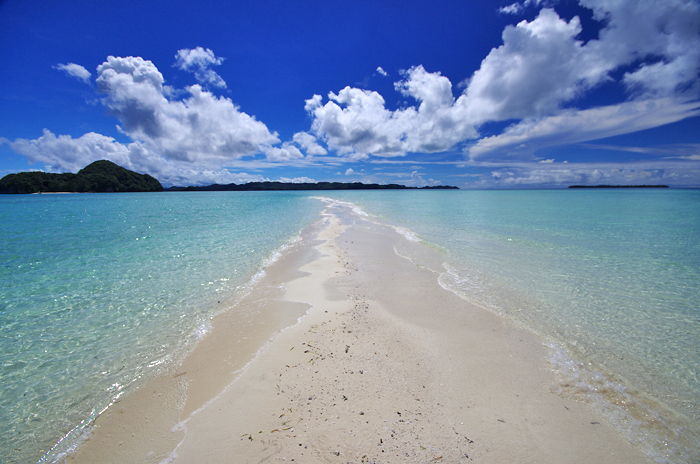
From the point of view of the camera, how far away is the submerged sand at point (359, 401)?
305 cm

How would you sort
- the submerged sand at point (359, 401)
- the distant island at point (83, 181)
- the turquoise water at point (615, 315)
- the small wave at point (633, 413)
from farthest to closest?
1. the distant island at point (83, 181)
2. the turquoise water at point (615, 315)
3. the small wave at point (633, 413)
4. the submerged sand at point (359, 401)

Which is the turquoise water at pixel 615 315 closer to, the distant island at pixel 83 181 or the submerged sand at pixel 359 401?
the submerged sand at pixel 359 401

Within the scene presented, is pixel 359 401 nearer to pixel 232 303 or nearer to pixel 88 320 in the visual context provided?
pixel 232 303

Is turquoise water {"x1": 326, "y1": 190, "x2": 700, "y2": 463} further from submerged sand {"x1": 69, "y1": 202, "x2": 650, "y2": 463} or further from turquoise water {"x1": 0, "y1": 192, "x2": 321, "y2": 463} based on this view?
turquoise water {"x1": 0, "y1": 192, "x2": 321, "y2": 463}

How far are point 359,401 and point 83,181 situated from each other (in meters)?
219

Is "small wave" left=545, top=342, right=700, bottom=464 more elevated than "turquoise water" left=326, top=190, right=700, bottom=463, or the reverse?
"small wave" left=545, top=342, right=700, bottom=464

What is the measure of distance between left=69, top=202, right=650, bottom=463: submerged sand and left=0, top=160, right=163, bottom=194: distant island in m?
203

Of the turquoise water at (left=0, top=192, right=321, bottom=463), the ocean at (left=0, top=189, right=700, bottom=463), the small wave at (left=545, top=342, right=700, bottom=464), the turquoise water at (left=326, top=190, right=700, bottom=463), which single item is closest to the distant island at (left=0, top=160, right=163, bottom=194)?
the ocean at (left=0, top=189, right=700, bottom=463)

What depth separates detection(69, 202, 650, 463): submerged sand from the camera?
305cm

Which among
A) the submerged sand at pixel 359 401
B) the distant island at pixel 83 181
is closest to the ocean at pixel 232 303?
the submerged sand at pixel 359 401

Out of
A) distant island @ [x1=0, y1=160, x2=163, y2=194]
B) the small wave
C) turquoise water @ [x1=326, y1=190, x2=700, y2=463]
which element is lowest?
turquoise water @ [x1=326, y1=190, x2=700, y2=463]

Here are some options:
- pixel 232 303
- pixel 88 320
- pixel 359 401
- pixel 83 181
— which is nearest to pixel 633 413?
pixel 359 401

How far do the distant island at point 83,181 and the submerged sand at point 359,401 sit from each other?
20347 cm

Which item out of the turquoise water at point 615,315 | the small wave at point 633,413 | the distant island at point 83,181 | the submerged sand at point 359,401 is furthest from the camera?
the distant island at point 83,181
